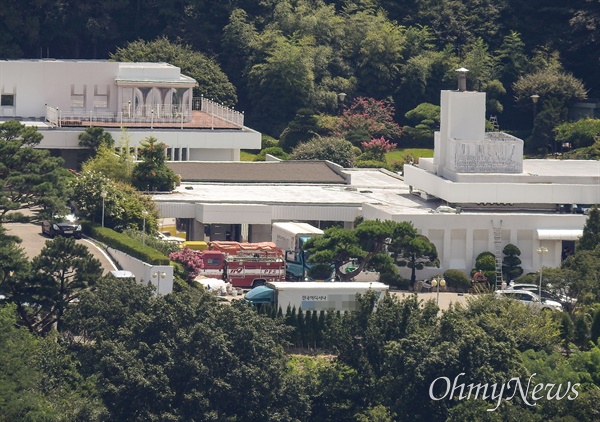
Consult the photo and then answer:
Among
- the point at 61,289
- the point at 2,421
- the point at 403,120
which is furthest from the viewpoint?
the point at 403,120

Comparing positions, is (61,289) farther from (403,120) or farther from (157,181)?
(403,120)

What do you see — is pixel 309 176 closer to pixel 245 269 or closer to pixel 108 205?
pixel 108 205

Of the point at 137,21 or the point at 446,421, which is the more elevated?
the point at 137,21

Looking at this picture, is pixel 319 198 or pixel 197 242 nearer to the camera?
pixel 197 242

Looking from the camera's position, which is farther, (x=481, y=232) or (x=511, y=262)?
(x=481, y=232)

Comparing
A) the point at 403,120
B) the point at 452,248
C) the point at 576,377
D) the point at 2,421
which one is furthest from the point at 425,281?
the point at 403,120

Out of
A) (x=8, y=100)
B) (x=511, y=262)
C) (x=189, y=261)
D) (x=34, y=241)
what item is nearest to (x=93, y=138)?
(x=8, y=100)

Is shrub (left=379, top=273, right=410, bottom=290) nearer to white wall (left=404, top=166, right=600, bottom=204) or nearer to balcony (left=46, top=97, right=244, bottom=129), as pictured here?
white wall (left=404, top=166, right=600, bottom=204)
